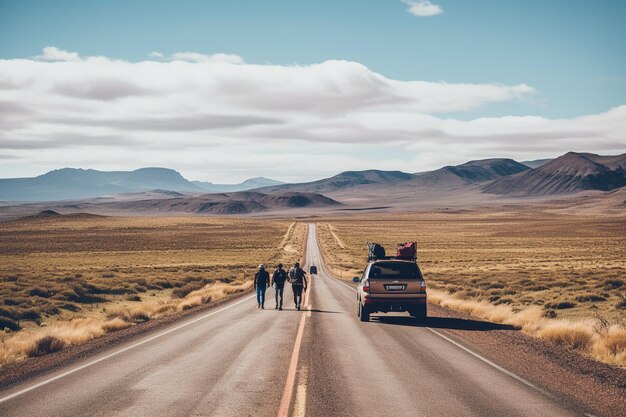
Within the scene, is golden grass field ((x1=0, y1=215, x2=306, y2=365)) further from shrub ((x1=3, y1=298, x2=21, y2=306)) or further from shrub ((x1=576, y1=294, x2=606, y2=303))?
shrub ((x1=576, y1=294, x2=606, y2=303))

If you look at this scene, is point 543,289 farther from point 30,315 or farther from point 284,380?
point 30,315

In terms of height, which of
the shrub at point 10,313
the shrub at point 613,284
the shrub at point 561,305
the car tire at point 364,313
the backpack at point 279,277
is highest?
the backpack at point 279,277

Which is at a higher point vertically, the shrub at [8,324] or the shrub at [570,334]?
the shrub at [570,334]

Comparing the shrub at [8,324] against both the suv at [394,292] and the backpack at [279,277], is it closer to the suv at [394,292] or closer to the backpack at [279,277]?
the backpack at [279,277]

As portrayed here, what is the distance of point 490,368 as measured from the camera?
1162 cm

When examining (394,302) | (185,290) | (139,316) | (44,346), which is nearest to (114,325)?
(139,316)

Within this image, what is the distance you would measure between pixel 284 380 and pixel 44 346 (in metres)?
7.90

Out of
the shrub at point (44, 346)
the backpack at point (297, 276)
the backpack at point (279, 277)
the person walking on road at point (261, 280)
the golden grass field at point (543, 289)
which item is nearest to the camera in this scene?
the shrub at point (44, 346)

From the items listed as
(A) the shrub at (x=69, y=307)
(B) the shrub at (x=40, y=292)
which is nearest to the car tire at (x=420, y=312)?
(A) the shrub at (x=69, y=307)

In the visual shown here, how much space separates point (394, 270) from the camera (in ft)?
62.9

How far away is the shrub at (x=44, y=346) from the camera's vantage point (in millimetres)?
14312

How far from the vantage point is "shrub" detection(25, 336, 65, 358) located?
14.3m

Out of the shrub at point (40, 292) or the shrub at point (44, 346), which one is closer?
the shrub at point (44, 346)

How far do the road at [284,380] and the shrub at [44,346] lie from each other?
1909 mm
